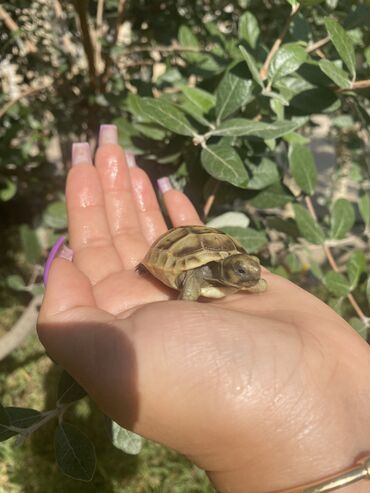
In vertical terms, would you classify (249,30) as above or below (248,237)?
above

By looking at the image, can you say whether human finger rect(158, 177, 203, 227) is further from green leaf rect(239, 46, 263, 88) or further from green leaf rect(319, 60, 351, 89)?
green leaf rect(319, 60, 351, 89)

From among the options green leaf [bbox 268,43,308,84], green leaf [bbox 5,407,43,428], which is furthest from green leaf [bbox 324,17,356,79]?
green leaf [bbox 5,407,43,428]

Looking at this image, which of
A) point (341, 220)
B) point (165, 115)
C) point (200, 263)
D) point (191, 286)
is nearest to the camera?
point (165, 115)

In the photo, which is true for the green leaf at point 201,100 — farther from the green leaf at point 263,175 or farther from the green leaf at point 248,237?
the green leaf at point 248,237

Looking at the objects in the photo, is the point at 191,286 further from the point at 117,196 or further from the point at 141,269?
the point at 117,196

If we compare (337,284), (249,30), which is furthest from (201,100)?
(337,284)

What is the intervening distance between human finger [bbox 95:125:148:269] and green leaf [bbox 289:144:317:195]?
2.17 ft

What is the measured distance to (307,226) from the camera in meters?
1.88

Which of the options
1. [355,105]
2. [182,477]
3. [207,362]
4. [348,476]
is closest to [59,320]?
[207,362]

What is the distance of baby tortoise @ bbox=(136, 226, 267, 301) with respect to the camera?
1732 millimetres

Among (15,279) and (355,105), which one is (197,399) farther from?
(15,279)

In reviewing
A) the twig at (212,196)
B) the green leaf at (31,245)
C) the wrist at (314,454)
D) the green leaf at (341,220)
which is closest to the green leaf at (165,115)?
the twig at (212,196)

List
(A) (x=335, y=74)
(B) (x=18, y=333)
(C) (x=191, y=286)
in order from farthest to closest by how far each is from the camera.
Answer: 1. (B) (x=18, y=333)
2. (C) (x=191, y=286)
3. (A) (x=335, y=74)

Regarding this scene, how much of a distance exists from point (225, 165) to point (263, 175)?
1.04 ft
